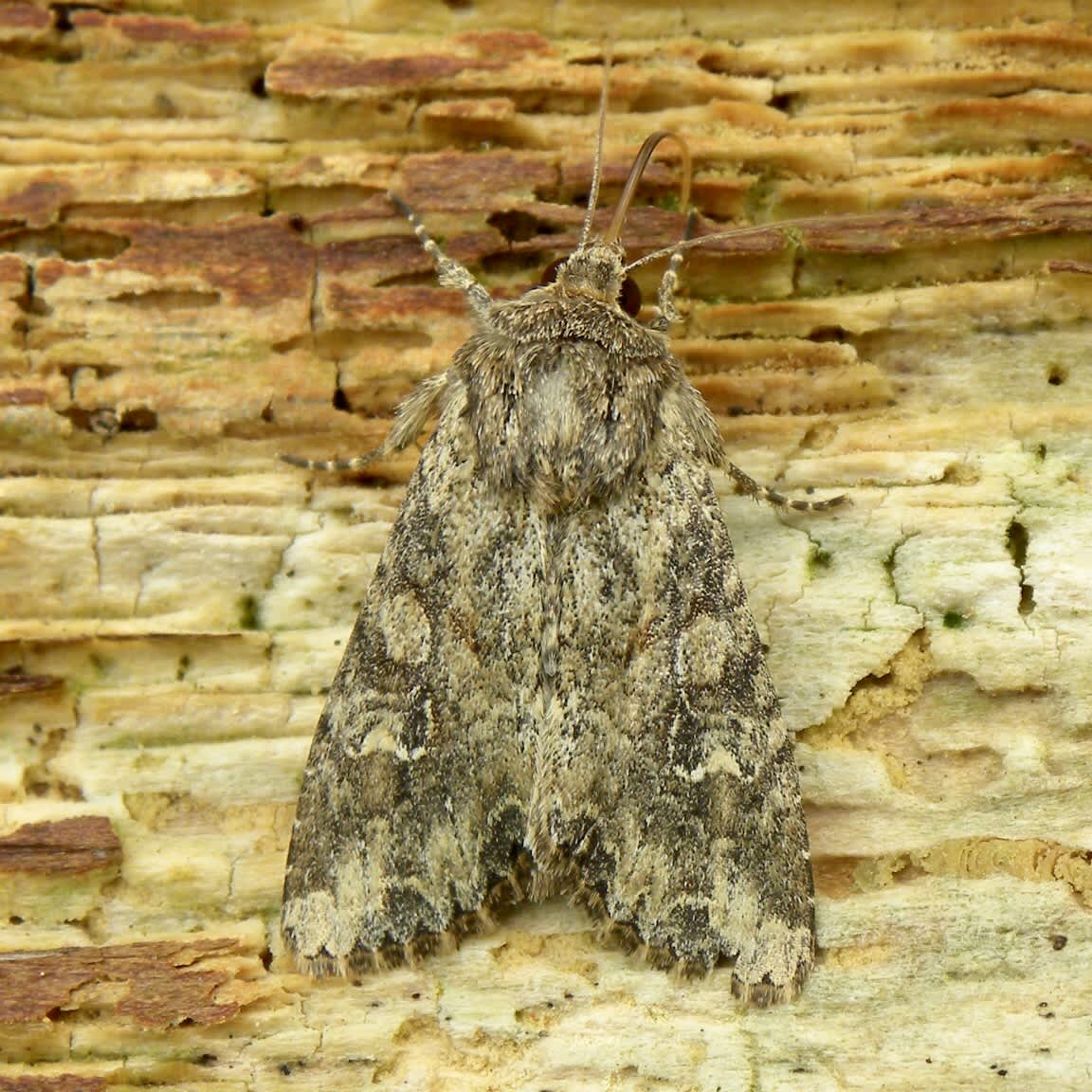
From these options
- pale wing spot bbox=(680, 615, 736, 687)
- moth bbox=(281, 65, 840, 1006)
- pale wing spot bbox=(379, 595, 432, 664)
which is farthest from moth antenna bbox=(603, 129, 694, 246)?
pale wing spot bbox=(379, 595, 432, 664)

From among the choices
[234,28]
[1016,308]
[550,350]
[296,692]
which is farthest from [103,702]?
[1016,308]

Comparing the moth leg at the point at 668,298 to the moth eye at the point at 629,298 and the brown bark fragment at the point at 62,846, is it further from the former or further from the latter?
the brown bark fragment at the point at 62,846

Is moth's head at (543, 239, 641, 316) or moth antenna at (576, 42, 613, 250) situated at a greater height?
moth antenna at (576, 42, 613, 250)

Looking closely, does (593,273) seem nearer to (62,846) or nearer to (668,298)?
(668,298)

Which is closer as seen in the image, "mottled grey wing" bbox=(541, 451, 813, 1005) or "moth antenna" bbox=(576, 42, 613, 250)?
"mottled grey wing" bbox=(541, 451, 813, 1005)

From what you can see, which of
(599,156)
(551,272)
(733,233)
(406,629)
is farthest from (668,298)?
(406,629)

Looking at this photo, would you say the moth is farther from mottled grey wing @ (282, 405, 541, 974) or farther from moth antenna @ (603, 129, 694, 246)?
moth antenna @ (603, 129, 694, 246)
